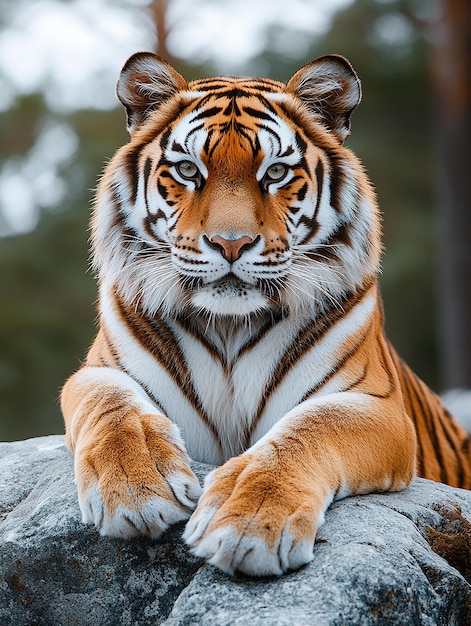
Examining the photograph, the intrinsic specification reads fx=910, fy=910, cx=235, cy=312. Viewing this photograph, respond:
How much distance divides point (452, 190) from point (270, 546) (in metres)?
8.23

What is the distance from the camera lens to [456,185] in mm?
9734

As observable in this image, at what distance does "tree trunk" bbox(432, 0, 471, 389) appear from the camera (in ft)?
31.6

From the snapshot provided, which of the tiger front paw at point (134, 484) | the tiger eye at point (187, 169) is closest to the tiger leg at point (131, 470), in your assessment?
the tiger front paw at point (134, 484)

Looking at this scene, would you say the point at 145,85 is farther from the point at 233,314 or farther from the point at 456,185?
the point at 456,185

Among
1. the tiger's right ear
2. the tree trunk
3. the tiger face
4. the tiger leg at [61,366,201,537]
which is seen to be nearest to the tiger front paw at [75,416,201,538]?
the tiger leg at [61,366,201,537]

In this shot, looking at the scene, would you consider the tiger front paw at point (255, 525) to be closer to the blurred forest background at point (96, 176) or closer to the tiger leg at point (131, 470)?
the tiger leg at point (131, 470)

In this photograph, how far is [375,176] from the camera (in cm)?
1223

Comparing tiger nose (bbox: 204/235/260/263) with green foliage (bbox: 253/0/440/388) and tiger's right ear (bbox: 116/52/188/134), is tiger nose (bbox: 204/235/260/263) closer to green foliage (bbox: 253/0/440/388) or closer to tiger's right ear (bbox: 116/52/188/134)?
tiger's right ear (bbox: 116/52/188/134)

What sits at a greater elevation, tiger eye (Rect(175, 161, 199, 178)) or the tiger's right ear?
the tiger's right ear

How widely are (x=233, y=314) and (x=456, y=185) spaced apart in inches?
297

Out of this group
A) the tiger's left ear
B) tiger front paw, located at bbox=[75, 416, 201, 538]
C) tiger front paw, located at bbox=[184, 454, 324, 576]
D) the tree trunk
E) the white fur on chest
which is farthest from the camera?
the tree trunk

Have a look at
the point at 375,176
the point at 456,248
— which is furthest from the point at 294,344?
the point at 375,176

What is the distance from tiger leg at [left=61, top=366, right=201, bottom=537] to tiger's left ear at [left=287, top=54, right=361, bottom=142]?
118 cm

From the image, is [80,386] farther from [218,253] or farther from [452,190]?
[452,190]
